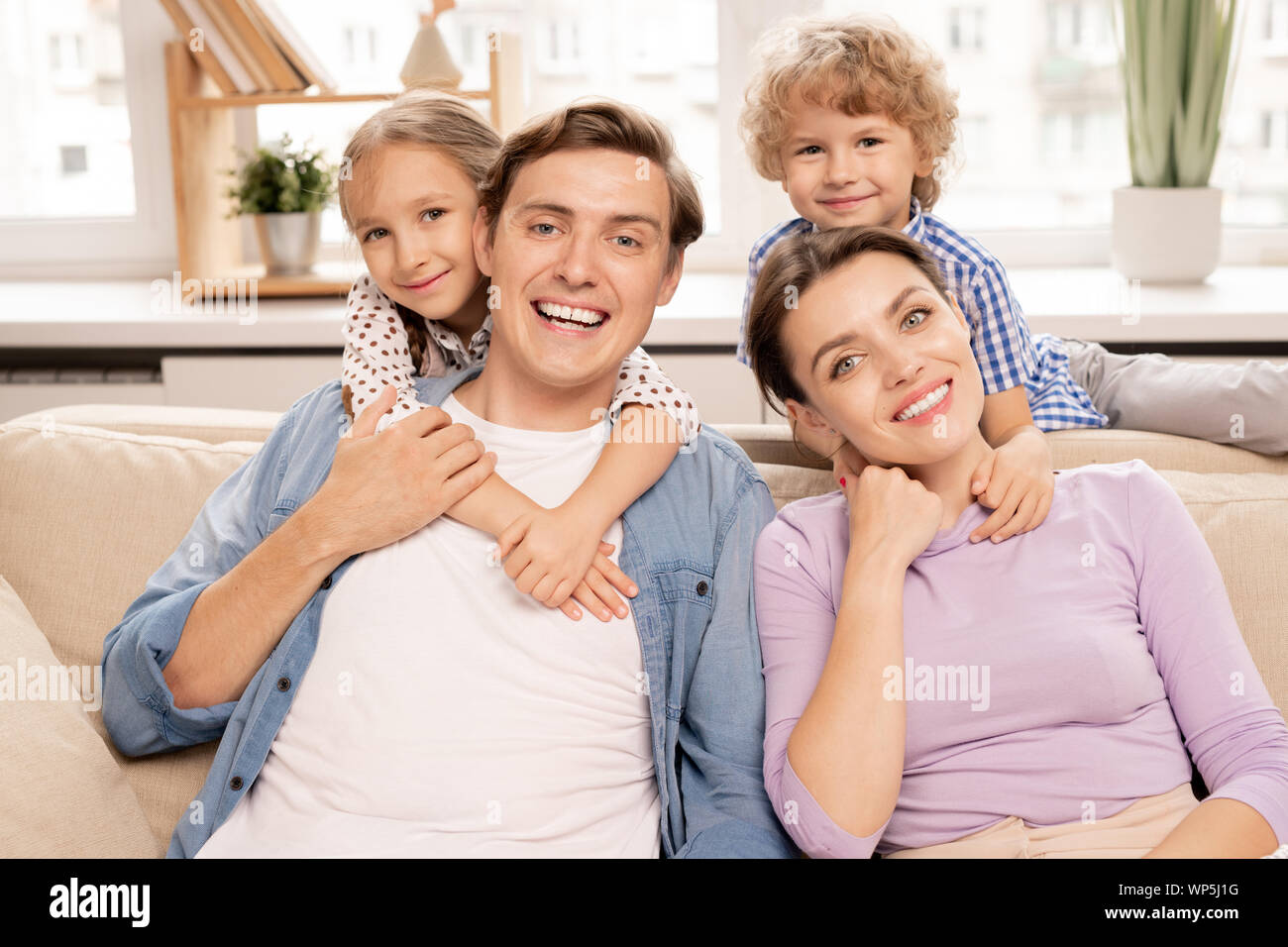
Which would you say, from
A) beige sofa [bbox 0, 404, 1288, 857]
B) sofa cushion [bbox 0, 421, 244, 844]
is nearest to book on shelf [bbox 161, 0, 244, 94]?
beige sofa [bbox 0, 404, 1288, 857]

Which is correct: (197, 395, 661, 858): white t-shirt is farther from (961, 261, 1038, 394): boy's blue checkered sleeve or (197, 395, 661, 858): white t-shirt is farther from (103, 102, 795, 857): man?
(961, 261, 1038, 394): boy's blue checkered sleeve

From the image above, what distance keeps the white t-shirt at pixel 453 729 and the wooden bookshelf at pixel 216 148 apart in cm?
158

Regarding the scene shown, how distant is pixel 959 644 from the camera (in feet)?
4.31

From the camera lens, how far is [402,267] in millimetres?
1640

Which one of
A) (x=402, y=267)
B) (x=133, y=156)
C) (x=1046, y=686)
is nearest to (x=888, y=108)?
(x=402, y=267)

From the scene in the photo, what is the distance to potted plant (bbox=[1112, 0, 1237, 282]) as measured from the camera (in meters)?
2.66

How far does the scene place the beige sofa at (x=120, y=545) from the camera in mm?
1329

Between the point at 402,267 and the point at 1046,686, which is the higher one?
the point at 402,267

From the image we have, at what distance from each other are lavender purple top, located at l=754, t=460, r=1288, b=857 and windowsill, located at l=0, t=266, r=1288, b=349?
1.17 m

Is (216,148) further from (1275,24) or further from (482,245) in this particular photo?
(1275,24)

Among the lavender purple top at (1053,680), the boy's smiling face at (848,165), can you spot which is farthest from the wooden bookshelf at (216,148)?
the lavender purple top at (1053,680)
